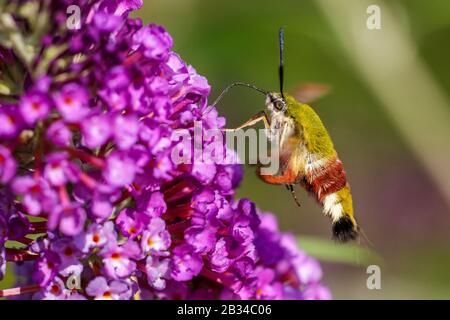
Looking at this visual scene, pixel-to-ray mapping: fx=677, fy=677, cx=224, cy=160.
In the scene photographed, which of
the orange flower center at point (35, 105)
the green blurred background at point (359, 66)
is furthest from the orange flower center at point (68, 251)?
the green blurred background at point (359, 66)

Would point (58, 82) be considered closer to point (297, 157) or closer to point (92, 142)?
point (92, 142)

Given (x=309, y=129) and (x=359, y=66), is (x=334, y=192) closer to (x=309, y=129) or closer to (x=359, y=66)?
(x=309, y=129)

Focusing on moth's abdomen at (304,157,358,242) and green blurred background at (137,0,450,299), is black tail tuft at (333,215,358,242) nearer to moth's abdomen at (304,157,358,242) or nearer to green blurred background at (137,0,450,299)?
moth's abdomen at (304,157,358,242)

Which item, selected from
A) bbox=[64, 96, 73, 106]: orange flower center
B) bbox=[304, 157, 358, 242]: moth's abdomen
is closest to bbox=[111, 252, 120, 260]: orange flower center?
bbox=[64, 96, 73, 106]: orange flower center

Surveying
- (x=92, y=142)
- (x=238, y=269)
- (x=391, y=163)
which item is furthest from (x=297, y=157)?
(x=391, y=163)

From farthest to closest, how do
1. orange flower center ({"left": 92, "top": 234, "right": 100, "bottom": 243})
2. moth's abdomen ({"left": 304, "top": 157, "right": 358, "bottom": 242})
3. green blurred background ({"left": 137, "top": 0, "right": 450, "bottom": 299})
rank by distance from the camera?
green blurred background ({"left": 137, "top": 0, "right": 450, "bottom": 299}) < moth's abdomen ({"left": 304, "top": 157, "right": 358, "bottom": 242}) < orange flower center ({"left": 92, "top": 234, "right": 100, "bottom": 243})

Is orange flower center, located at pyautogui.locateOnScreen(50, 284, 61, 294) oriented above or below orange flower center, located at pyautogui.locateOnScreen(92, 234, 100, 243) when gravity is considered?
below
